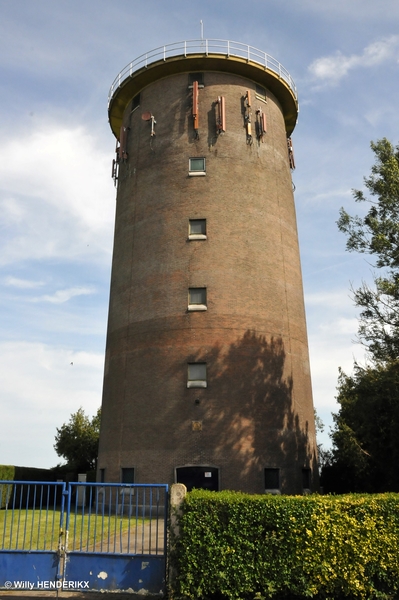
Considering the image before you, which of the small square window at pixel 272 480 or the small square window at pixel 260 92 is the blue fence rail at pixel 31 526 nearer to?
the small square window at pixel 272 480

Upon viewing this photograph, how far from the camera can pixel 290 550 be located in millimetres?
12016

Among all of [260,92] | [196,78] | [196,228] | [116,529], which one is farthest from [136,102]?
[116,529]

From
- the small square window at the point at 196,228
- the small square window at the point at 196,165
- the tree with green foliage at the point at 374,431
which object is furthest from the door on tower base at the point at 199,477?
the small square window at the point at 196,165

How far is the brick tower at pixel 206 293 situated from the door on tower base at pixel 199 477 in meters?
0.05

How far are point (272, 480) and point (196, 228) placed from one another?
43.4 feet

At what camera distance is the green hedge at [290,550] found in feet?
39.0

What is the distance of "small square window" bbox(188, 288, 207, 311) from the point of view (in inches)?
1067

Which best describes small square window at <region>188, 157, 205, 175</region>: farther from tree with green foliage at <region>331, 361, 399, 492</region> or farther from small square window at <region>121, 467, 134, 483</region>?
small square window at <region>121, 467, 134, 483</region>

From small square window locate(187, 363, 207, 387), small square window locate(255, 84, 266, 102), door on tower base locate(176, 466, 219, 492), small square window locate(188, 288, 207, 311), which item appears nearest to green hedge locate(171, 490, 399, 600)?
door on tower base locate(176, 466, 219, 492)

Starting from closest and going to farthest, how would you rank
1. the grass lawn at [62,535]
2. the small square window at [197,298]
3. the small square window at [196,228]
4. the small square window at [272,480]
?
1. the grass lawn at [62,535]
2. the small square window at [272,480]
3. the small square window at [197,298]
4. the small square window at [196,228]

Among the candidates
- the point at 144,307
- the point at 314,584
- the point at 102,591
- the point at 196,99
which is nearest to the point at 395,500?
the point at 314,584

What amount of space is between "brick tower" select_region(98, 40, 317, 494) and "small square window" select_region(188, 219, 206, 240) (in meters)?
0.07

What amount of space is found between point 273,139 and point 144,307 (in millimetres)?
13122

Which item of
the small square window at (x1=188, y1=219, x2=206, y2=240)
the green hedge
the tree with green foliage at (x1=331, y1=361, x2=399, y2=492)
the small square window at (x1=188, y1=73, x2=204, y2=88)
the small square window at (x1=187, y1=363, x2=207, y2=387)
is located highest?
the small square window at (x1=188, y1=73, x2=204, y2=88)
